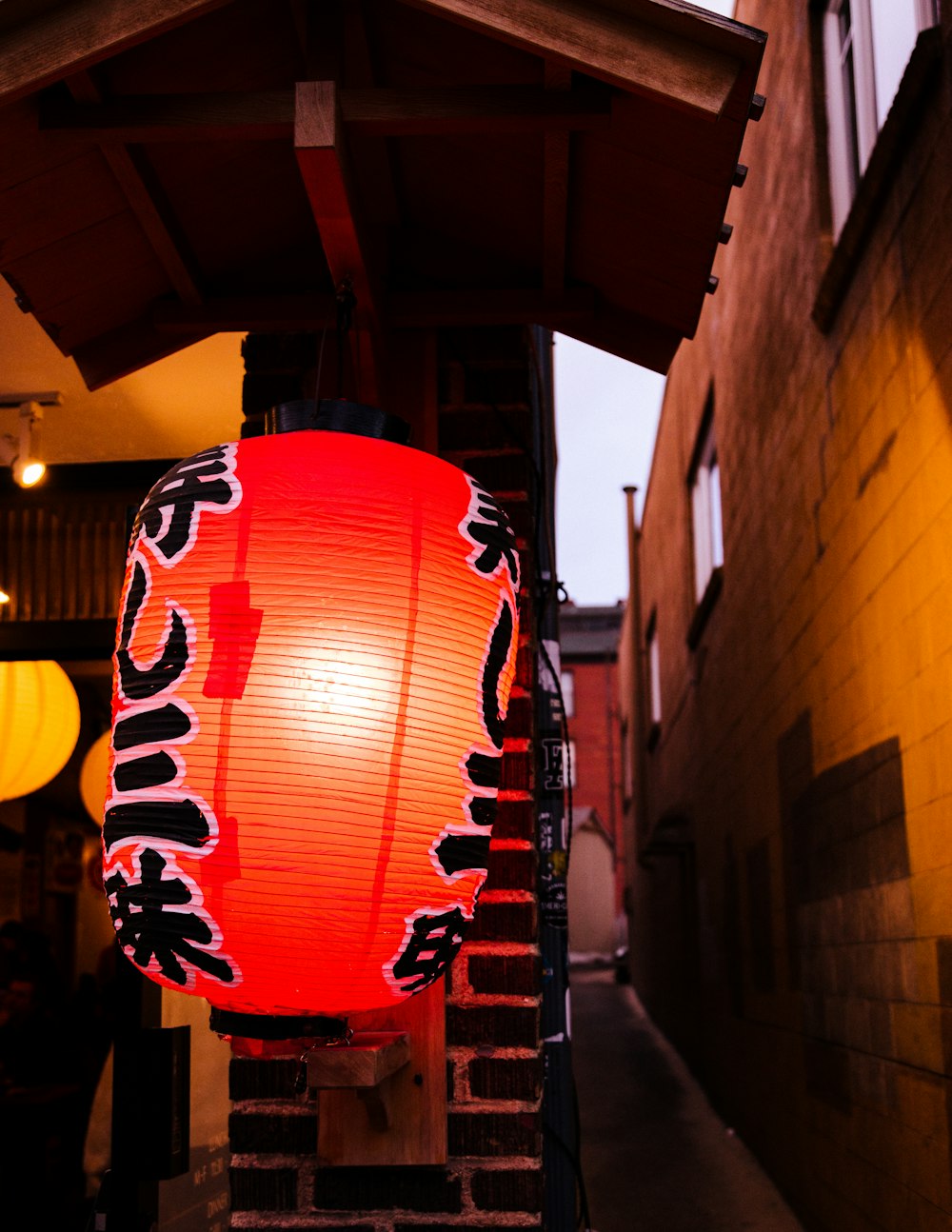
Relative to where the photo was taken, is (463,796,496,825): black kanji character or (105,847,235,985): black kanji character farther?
(463,796,496,825): black kanji character

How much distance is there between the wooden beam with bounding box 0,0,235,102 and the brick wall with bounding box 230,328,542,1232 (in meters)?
1.47

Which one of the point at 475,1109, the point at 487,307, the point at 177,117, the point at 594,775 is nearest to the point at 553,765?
the point at 475,1109

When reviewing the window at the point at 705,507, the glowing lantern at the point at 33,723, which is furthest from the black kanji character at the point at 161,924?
the window at the point at 705,507

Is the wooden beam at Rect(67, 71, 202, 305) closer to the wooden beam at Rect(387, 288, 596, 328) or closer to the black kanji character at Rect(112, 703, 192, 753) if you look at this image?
the wooden beam at Rect(387, 288, 596, 328)

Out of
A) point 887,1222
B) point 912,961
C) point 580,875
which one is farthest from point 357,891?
point 580,875

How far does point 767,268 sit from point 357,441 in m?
6.22

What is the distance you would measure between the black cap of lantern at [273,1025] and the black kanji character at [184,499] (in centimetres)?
74

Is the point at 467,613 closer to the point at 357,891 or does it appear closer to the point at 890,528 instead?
the point at 357,891

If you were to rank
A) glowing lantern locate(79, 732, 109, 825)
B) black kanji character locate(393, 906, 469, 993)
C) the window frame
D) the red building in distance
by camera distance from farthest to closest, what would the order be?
the red building in distance < the window frame < glowing lantern locate(79, 732, 109, 825) < black kanji character locate(393, 906, 469, 993)

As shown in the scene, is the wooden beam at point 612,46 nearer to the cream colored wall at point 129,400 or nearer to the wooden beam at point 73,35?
the wooden beam at point 73,35

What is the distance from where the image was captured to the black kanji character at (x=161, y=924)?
1738mm

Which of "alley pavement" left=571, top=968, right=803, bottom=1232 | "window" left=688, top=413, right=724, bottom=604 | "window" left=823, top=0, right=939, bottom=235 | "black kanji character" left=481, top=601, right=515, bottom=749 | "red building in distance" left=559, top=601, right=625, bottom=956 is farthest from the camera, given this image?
"red building in distance" left=559, top=601, right=625, bottom=956

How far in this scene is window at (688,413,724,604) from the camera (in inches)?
431

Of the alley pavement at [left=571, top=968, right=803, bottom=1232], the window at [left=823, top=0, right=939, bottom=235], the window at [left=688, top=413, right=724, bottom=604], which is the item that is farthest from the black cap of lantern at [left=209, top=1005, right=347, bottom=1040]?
the window at [left=688, top=413, right=724, bottom=604]
